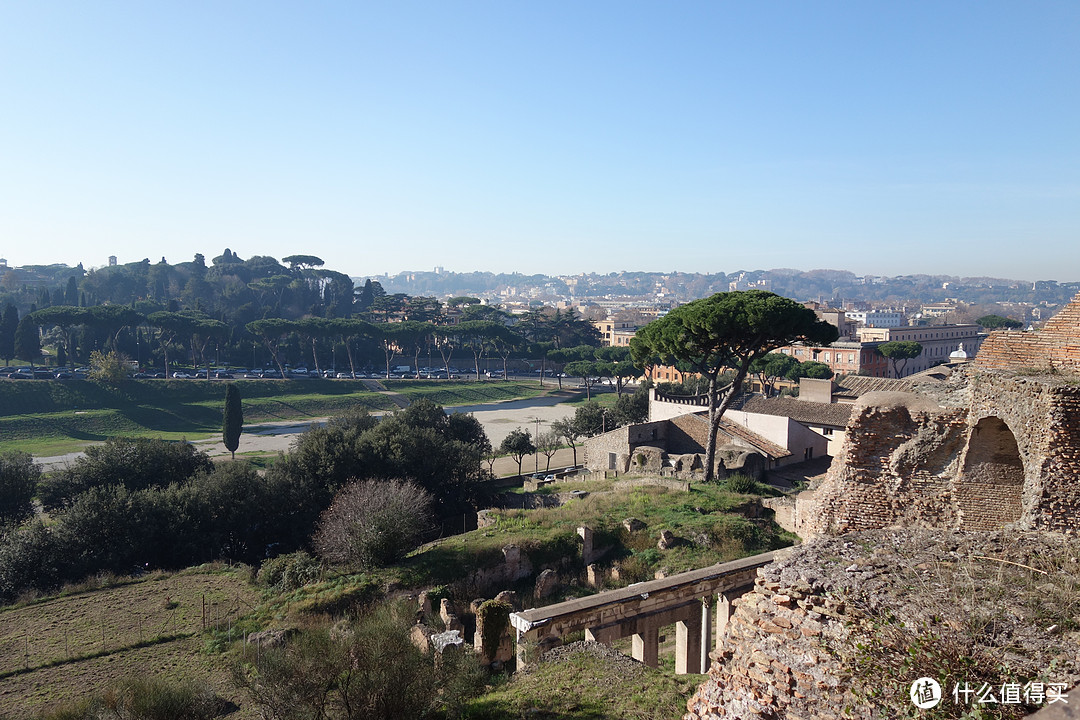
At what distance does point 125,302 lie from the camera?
96.1 m

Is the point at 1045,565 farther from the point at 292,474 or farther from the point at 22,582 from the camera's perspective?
the point at 292,474

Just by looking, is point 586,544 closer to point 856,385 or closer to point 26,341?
point 856,385

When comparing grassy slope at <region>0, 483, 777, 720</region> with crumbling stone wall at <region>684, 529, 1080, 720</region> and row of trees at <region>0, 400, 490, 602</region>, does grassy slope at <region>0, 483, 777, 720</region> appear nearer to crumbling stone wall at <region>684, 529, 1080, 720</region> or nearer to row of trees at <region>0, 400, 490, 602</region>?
row of trees at <region>0, 400, 490, 602</region>

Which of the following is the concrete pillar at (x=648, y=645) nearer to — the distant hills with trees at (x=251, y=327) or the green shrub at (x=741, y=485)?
the green shrub at (x=741, y=485)

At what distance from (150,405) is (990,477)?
50.9 meters

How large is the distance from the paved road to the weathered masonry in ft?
72.8

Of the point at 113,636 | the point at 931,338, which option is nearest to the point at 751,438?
the point at 113,636

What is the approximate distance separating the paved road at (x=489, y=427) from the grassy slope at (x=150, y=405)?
2305 mm

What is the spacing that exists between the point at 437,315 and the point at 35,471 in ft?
189

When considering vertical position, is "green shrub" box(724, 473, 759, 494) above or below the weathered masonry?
below

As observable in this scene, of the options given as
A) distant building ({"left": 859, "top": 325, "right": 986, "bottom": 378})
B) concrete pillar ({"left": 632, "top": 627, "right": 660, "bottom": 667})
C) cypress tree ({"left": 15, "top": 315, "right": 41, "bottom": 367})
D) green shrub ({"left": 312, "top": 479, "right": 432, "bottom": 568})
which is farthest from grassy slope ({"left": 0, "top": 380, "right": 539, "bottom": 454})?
distant building ({"left": 859, "top": 325, "right": 986, "bottom": 378})

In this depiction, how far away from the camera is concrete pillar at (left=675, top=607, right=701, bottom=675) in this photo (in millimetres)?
10188

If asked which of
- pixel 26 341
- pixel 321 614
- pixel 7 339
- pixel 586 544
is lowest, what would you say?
pixel 321 614

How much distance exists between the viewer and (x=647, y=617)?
10.2 meters
